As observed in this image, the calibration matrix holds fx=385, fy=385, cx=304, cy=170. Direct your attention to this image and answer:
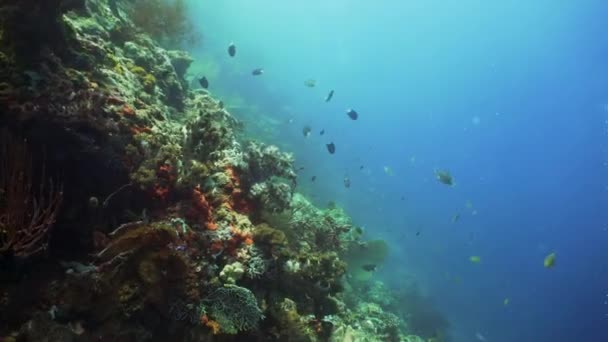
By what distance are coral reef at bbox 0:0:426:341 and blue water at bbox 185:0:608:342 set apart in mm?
14511

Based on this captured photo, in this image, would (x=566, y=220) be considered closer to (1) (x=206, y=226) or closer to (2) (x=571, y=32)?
(2) (x=571, y=32)

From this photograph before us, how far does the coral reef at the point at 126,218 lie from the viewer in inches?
145

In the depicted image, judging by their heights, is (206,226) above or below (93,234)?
above

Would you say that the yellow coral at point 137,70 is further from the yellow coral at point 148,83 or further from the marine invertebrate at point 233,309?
the marine invertebrate at point 233,309

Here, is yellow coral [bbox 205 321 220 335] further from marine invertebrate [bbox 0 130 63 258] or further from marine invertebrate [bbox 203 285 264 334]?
marine invertebrate [bbox 0 130 63 258]

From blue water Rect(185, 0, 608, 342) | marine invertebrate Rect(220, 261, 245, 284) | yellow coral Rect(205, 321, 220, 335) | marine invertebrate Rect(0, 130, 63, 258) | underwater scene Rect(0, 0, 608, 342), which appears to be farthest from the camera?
blue water Rect(185, 0, 608, 342)

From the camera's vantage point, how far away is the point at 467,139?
174 m

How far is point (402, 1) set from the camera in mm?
178750

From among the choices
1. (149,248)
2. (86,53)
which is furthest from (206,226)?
(86,53)

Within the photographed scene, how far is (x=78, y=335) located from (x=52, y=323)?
25 centimetres

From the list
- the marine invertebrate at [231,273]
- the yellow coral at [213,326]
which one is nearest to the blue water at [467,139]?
the marine invertebrate at [231,273]

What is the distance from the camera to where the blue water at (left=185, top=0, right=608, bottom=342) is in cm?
3797

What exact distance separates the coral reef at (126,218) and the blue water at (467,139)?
14.5m

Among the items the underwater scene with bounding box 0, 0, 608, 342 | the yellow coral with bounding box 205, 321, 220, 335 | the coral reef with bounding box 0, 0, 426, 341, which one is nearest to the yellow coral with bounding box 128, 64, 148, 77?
the underwater scene with bounding box 0, 0, 608, 342
